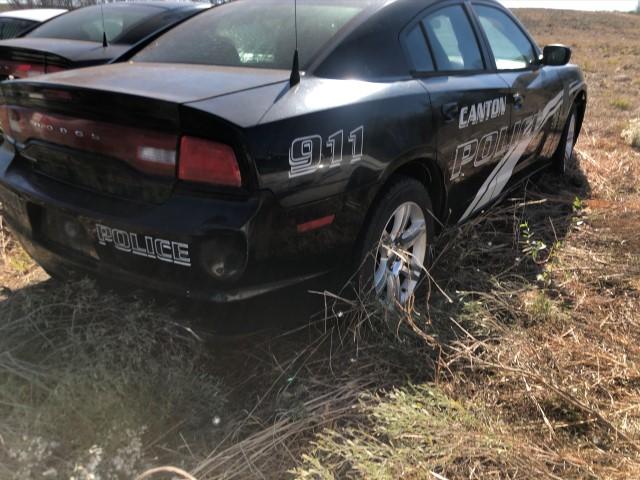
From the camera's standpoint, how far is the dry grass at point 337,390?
73.5 inches

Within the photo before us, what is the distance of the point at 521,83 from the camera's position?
362 centimetres

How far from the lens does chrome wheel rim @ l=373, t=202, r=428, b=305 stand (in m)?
2.62

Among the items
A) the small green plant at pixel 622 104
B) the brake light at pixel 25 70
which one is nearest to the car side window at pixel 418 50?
the brake light at pixel 25 70

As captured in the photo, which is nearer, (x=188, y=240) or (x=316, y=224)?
(x=188, y=240)

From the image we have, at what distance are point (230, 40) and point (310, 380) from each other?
5.43 ft

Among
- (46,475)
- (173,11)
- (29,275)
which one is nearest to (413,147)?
(46,475)

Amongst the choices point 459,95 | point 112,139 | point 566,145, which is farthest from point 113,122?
point 566,145

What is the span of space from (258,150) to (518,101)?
2.25 metres

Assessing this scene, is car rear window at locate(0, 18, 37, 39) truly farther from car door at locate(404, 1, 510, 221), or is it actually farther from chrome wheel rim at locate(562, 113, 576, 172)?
chrome wheel rim at locate(562, 113, 576, 172)

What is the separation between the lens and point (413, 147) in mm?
2545

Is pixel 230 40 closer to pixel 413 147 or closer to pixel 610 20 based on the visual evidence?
pixel 413 147

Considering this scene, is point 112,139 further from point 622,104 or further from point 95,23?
point 622,104

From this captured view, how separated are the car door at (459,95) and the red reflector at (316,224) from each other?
0.83m

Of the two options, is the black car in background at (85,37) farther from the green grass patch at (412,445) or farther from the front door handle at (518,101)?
the green grass patch at (412,445)
